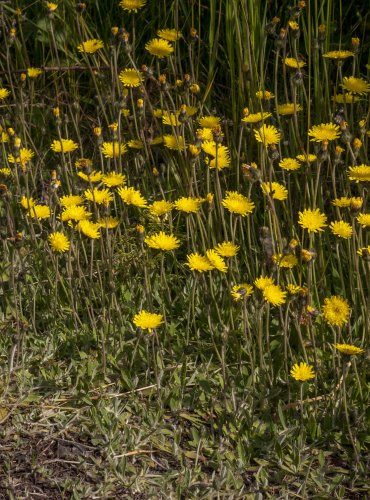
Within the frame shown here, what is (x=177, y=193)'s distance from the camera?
3162 millimetres

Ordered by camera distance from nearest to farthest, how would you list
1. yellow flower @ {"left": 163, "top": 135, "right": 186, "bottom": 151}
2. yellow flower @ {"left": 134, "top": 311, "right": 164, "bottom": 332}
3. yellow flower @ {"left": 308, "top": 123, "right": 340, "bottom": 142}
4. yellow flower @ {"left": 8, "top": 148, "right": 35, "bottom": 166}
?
yellow flower @ {"left": 134, "top": 311, "right": 164, "bottom": 332} < yellow flower @ {"left": 308, "top": 123, "right": 340, "bottom": 142} < yellow flower @ {"left": 8, "top": 148, "right": 35, "bottom": 166} < yellow flower @ {"left": 163, "top": 135, "right": 186, "bottom": 151}

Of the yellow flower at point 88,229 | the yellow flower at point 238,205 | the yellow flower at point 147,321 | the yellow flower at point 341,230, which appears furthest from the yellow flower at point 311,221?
the yellow flower at point 88,229

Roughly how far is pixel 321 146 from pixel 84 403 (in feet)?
3.25

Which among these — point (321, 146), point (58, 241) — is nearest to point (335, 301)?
point (321, 146)

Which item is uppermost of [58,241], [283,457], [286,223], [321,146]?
[321,146]

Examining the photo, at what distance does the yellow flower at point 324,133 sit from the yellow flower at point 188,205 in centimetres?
44

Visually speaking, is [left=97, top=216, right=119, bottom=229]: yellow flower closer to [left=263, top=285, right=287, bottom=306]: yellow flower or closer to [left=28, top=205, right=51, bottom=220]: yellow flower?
[left=28, top=205, right=51, bottom=220]: yellow flower

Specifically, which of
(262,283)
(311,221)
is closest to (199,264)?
(262,283)

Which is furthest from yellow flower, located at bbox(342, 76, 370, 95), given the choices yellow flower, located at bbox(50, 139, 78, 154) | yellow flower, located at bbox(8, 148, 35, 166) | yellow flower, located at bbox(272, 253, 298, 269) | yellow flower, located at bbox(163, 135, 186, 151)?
yellow flower, located at bbox(8, 148, 35, 166)

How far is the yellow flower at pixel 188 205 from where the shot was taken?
2533 mm

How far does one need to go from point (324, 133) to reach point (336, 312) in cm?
69

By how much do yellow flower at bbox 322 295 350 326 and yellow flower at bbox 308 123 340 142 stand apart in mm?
621

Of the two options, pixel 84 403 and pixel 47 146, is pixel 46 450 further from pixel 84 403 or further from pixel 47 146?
pixel 47 146

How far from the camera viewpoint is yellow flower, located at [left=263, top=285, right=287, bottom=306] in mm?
2271
